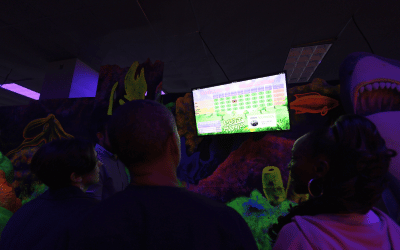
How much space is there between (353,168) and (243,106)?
1204 mm

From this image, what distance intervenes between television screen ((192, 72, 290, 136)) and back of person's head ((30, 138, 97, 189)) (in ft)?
3.51

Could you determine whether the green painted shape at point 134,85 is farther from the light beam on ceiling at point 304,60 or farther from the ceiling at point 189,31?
the light beam on ceiling at point 304,60

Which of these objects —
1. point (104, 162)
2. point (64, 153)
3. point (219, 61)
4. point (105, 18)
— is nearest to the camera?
point (64, 153)

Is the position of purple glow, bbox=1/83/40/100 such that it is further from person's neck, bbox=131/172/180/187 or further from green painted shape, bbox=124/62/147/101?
person's neck, bbox=131/172/180/187

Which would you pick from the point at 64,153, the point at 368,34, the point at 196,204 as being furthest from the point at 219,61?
the point at 196,204

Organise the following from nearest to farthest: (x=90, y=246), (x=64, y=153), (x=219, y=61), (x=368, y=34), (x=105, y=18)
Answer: (x=90, y=246), (x=64, y=153), (x=105, y=18), (x=368, y=34), (x=219, y=61)

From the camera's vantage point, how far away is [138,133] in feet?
1.82

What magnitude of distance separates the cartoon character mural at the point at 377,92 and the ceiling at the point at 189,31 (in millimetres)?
1450

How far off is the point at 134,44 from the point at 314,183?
3.03 m

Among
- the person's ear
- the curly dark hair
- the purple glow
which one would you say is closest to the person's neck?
the curly dark hair

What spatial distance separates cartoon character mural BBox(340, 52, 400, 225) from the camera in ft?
3.35

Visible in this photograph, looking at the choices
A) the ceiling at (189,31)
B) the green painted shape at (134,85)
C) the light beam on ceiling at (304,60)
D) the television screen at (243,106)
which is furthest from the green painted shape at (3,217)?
the light beam on ceiling at (304,60)

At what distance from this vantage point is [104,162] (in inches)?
73.0

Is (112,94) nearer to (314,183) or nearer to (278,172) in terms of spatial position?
(278,172)
